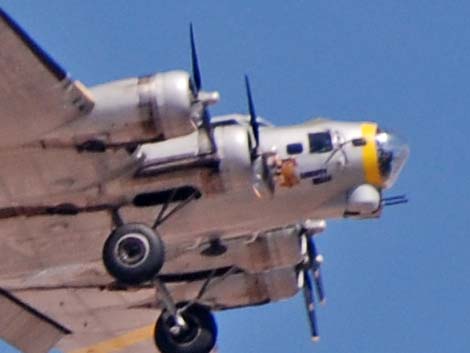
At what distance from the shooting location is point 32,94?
2983 centimetres

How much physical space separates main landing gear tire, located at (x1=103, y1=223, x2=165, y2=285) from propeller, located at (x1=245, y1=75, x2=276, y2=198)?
6.24ft

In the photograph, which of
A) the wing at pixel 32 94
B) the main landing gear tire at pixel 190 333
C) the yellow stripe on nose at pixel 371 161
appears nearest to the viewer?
the wing at pixel 32 94

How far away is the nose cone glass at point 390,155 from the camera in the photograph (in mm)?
31734

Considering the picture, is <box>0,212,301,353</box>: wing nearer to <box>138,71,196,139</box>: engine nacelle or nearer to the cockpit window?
<box>138,71,196,139</box>: engine nacelle

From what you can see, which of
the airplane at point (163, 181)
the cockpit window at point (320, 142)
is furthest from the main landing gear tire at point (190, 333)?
the cockpit window at point (320, 142)

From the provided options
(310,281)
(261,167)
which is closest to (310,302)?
(310,281)

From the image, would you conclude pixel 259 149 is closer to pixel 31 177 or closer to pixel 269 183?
pixel 269 183

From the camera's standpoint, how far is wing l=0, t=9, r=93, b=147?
29422 millimetres

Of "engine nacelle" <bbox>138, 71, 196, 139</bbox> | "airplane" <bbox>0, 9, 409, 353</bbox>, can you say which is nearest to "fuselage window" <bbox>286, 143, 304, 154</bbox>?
"airplane" <bbox>0, 9, 409, 353</bbox>

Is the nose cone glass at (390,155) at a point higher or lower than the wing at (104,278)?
higher

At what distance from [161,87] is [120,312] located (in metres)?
8.25

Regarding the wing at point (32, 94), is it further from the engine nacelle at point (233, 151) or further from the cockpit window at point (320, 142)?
the cockpit window at point (320, 142)

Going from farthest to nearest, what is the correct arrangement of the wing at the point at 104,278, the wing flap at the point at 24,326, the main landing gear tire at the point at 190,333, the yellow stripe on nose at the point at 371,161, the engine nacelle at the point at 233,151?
the wing flap at the point at 24,326 → the main landing gear tire at the point at 190,333 → the wing at the point at 104,278 → the yellow stripe on nose at the point at 371,161 → the engine nacelle at the point at 233,151

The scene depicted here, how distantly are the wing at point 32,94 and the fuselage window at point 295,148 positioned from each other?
3.46 meters
